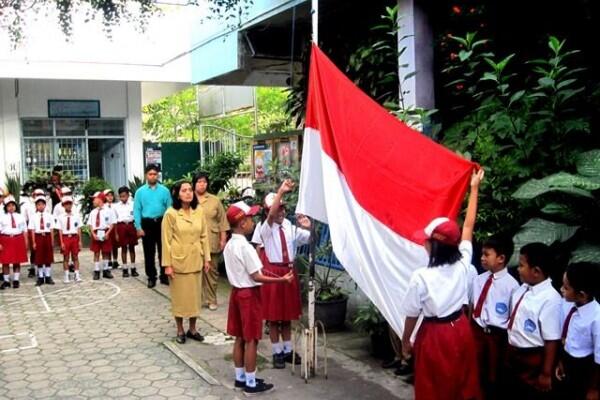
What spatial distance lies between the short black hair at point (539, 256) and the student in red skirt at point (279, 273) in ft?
7.56

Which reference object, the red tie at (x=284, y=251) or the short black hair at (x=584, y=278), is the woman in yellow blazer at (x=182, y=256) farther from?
the short black hair at (x=584, y=278)

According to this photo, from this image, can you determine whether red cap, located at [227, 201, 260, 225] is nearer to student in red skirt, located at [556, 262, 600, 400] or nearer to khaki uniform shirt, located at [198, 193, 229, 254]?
student in red skirt, located at [556, 262, 600, 400]

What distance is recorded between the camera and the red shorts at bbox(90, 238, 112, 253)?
10211 mm

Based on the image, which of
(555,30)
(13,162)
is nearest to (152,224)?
(555,30)

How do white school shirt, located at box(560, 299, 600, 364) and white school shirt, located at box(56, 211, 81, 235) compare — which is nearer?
white school shirt, located at box(560, 299, 600, 364)

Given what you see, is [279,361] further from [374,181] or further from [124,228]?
[124,228]

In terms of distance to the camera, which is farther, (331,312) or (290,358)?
(331,312)

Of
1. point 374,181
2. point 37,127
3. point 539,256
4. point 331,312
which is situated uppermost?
point 37,127

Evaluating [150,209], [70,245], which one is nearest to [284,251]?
[150,209]

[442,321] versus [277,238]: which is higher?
[277,238]

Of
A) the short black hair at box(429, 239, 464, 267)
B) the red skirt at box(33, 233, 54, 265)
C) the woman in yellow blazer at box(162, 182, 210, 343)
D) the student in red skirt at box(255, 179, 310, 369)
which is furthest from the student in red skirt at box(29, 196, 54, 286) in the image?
the short black hair at box(429, 239, 464, 267)

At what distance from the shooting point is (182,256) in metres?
6.33

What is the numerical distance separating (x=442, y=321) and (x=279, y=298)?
7.23ft

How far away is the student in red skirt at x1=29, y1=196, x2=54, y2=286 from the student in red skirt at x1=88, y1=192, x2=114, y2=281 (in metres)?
0.66
